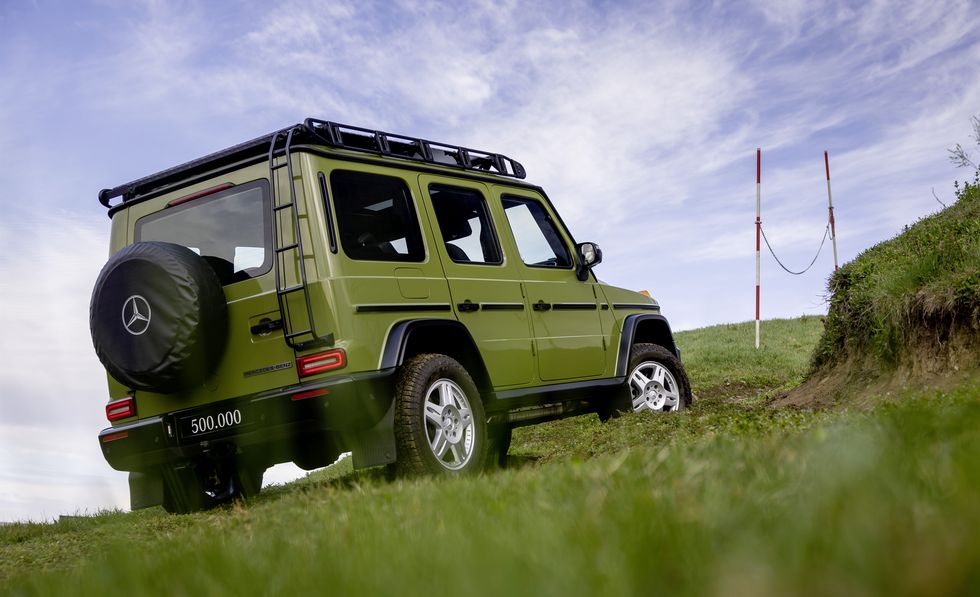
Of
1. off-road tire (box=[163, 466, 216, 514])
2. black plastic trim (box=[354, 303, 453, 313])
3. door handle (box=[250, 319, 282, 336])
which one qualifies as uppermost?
black plastic trim (box=[354, 303, 453, 313])

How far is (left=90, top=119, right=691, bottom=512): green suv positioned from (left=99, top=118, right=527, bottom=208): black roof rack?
0.02m

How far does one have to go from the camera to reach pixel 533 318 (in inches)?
271

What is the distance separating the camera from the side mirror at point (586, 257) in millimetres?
7715

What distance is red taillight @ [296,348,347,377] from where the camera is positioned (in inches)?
207

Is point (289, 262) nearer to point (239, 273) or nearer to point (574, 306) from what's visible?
point (239, 273)

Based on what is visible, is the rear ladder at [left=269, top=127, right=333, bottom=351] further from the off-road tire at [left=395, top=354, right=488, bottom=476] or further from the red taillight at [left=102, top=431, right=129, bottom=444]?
the red taillight at [left=102, top=431, right=129, bottom=444]

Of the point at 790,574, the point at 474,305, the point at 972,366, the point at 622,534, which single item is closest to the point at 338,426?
the point at 474,305

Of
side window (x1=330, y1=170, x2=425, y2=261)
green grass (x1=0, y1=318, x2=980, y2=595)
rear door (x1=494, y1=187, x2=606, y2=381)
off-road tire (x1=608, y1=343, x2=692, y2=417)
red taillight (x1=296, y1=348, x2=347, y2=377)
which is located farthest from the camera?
off-road tire (x1=608, y1=343, x2=692, y2=417)

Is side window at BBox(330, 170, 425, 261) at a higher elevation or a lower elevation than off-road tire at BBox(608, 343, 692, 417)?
higher

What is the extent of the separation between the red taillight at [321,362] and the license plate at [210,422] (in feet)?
1.80

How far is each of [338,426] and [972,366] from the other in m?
5.90

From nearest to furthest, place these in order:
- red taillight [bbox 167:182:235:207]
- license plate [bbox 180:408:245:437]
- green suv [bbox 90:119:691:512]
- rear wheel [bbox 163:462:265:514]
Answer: green suv [bbox 90:119:691:512], license plate [bbox 180:408:245:437], red taillight [bbox 167:182:235:207], rear wheel [bbox 163:462:265:514]

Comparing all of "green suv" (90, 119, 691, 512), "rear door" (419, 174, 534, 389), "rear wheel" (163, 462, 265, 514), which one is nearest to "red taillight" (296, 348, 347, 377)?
"green suv" (90, 119, 691, 512)

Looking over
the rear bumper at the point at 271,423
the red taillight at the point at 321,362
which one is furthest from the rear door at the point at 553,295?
the red taillight at the point at 321,362
